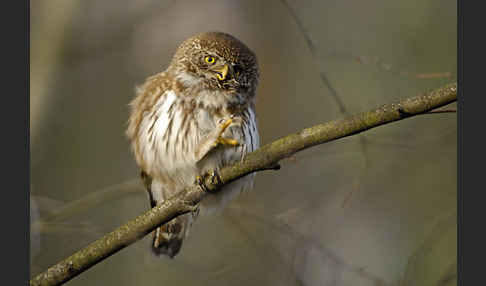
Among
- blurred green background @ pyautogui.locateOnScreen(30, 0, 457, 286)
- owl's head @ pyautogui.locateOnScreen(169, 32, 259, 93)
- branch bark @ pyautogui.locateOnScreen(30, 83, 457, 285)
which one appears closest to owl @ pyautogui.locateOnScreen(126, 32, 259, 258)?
owl's head @ pyautogui.locateOnScreen(169, 32, 259, 93)

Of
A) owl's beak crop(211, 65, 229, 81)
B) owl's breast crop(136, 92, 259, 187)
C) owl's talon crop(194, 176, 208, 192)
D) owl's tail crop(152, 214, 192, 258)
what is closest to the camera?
owl's talon crop(194, 176, 208, 192)

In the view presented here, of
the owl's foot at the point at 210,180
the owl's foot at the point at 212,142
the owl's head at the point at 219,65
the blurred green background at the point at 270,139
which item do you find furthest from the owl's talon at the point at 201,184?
the blurred green background at the point at 270,139

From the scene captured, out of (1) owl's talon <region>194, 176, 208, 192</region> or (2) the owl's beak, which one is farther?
(2) the owl's beak

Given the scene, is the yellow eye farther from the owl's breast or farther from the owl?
the owl's breast

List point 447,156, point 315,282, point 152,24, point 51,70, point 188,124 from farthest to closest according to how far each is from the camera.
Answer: point 152,24 → point 51,70 → point 447,156 → point 315,282 → point 188,124

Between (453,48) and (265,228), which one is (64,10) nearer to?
(265,228)

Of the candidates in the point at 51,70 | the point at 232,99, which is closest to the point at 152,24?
the point at 51,70

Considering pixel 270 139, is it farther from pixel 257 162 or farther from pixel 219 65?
pixel 257 162
